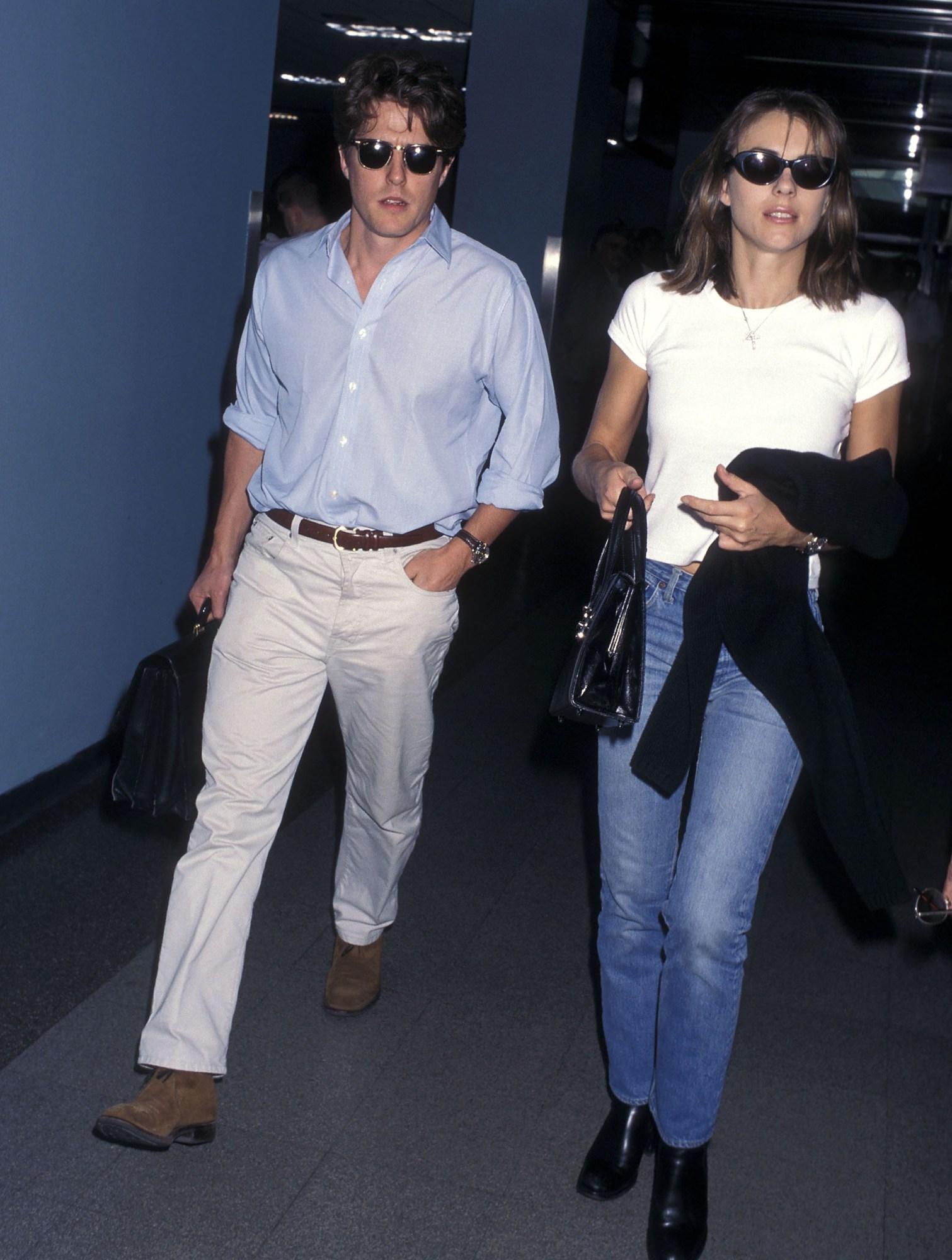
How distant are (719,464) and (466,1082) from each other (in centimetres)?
134

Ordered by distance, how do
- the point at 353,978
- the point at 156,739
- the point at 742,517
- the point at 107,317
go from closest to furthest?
the point at 742,517 → the point at 156,739 → the point at 353,978 → the point at 107,317

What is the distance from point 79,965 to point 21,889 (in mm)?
428

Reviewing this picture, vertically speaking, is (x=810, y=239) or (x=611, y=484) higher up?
(x=810, y=239)

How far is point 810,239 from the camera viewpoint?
2170 millimetres

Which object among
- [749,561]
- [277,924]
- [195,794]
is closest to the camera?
[749,561]

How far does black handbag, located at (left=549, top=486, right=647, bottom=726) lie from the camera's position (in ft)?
6.72

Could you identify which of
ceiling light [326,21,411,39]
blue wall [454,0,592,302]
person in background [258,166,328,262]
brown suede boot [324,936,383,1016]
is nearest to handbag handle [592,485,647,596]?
brown suede boot [324,936,383,1016]

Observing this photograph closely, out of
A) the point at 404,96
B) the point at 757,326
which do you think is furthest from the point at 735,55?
the point at 757,326

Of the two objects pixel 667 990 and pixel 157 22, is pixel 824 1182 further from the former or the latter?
pixel 157 22

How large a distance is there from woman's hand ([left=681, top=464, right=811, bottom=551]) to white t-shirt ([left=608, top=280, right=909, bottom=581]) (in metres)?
0.14

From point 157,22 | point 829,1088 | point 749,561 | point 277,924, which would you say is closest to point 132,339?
point 157,22

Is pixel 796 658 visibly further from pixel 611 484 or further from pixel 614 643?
pixel 611 484

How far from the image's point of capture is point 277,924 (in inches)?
128

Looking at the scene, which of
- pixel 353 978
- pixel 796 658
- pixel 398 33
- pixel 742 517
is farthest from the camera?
pixel 398 33
